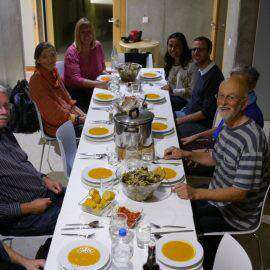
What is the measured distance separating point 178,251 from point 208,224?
27.6 inches

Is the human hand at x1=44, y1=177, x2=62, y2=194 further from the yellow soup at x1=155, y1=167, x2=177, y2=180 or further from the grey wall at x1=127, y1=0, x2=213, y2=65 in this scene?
the grey wall at x1=127, y1=0, x2=213, y2=65

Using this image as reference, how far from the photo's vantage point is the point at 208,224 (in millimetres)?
2498

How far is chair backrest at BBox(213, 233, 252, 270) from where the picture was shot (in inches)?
71.2

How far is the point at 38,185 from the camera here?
267 cm

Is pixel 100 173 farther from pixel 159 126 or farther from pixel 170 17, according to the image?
pixel 170 17

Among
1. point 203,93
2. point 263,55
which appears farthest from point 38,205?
point 263,55

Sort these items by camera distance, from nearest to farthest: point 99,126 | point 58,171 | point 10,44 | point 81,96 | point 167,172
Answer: point 167,172
point 99,126
point 58,171
point 81,96
point 10,44

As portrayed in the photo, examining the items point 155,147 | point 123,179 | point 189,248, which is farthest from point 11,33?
point 189,248

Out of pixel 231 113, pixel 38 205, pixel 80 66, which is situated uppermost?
pixel 231 113

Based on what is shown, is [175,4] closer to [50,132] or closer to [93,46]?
[93,46]

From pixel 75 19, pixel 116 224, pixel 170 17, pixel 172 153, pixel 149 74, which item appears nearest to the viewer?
pixel 116 224

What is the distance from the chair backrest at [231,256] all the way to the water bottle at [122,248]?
0.41 m

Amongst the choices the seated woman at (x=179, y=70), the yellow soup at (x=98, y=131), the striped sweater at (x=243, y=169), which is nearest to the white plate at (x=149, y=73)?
the seated woman at (x=179, y=70)

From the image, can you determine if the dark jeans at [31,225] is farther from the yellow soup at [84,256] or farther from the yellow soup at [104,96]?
the yellow soup at [104,96]
